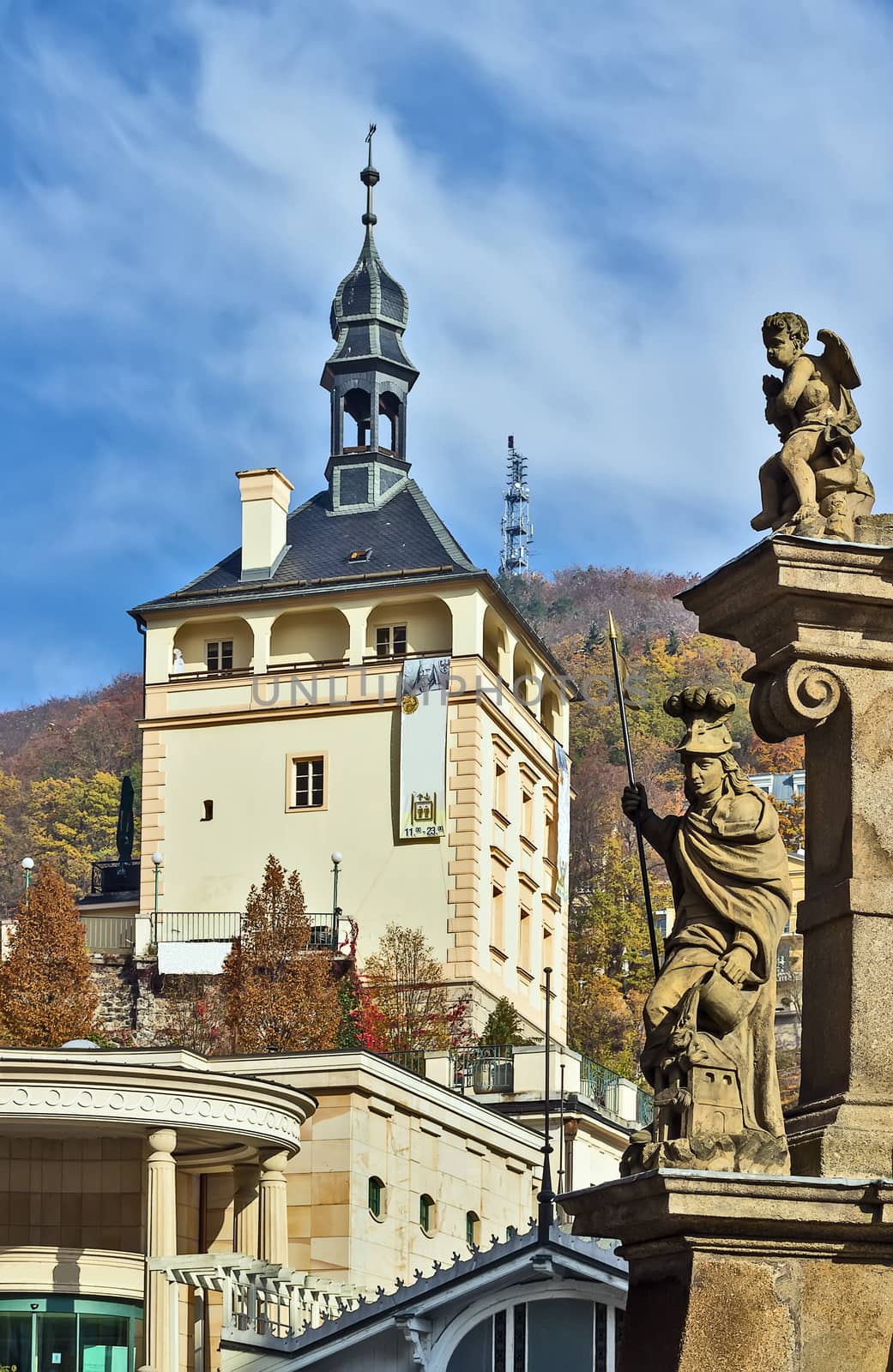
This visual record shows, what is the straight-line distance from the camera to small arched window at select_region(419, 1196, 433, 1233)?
51375 millimetres

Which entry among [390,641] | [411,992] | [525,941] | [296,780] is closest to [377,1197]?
[411,992]

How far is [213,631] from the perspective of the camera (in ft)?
280

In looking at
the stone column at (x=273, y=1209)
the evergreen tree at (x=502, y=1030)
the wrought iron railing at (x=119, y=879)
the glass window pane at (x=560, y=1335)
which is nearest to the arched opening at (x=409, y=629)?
the evergreen tree at (x=502, y=1030)

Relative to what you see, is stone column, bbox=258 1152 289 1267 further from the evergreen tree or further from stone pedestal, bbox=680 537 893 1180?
stone pedestal, bbox=680 537 893 1180

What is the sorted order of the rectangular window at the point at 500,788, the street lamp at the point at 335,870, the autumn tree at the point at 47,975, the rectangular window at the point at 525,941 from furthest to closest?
the rectangular window at the point at 525,941, the rectangular window at the point at 500,788, the street lamp at the point at 335,870, the autumn tree at the point at 47,975

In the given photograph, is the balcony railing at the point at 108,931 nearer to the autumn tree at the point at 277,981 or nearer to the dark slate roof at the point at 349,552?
the autumn tree at the point at 277,981

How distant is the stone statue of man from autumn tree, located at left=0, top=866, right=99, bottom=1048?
2173 inches

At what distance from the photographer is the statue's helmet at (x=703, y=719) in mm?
11570

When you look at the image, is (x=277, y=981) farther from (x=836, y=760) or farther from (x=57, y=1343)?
(x=836, y=760)

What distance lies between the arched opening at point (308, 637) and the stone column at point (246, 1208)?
38.2 m

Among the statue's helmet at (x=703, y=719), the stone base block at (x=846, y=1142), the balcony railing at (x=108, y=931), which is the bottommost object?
the stone base block at (x=846, y=1142)

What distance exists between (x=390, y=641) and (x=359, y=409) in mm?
13852

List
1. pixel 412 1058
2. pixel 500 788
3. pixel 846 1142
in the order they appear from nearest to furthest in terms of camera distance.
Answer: pixel 846 1142
pixel 412 1058
pixel 500 788

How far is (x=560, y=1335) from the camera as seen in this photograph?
38375mm
